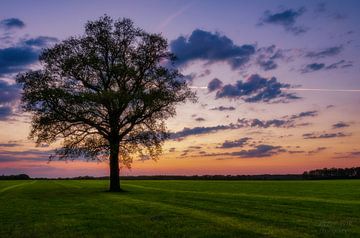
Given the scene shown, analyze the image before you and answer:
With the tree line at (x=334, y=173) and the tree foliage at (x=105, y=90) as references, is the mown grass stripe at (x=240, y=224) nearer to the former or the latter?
the tree foliage at (x=105, y=90)

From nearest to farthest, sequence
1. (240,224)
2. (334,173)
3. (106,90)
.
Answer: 1. (240,224)
2. (106,90)
3. (334,173)

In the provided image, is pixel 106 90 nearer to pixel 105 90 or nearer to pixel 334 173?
pixel 105 90

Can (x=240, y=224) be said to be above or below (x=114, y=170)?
below

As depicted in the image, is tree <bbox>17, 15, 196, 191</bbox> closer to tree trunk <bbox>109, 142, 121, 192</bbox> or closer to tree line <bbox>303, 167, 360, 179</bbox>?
tree trunk <bbox>109, 142, 121, 192</bbox>

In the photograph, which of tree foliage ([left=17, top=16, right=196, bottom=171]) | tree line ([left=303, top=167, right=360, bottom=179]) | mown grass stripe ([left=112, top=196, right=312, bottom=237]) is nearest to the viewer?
mown grass stripe ([left=112, top=196, right=312, bottom=237])

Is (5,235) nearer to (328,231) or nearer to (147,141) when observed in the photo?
(328,231)

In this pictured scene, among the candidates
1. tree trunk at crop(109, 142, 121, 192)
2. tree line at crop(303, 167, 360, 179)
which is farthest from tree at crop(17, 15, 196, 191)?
tree line at crop(303, 167, 360, 179)

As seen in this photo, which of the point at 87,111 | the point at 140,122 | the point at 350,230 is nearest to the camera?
the point at 350,230

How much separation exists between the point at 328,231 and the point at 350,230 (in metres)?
1.12

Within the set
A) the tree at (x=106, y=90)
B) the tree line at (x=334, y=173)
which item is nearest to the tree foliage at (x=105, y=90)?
the tree at (x=106, y=90)

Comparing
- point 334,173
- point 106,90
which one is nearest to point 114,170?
point 106,90

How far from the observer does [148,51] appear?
185ft

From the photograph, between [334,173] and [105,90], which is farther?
[334,173]

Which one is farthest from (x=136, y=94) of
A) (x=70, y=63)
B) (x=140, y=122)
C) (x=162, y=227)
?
(x=162, y=227)
